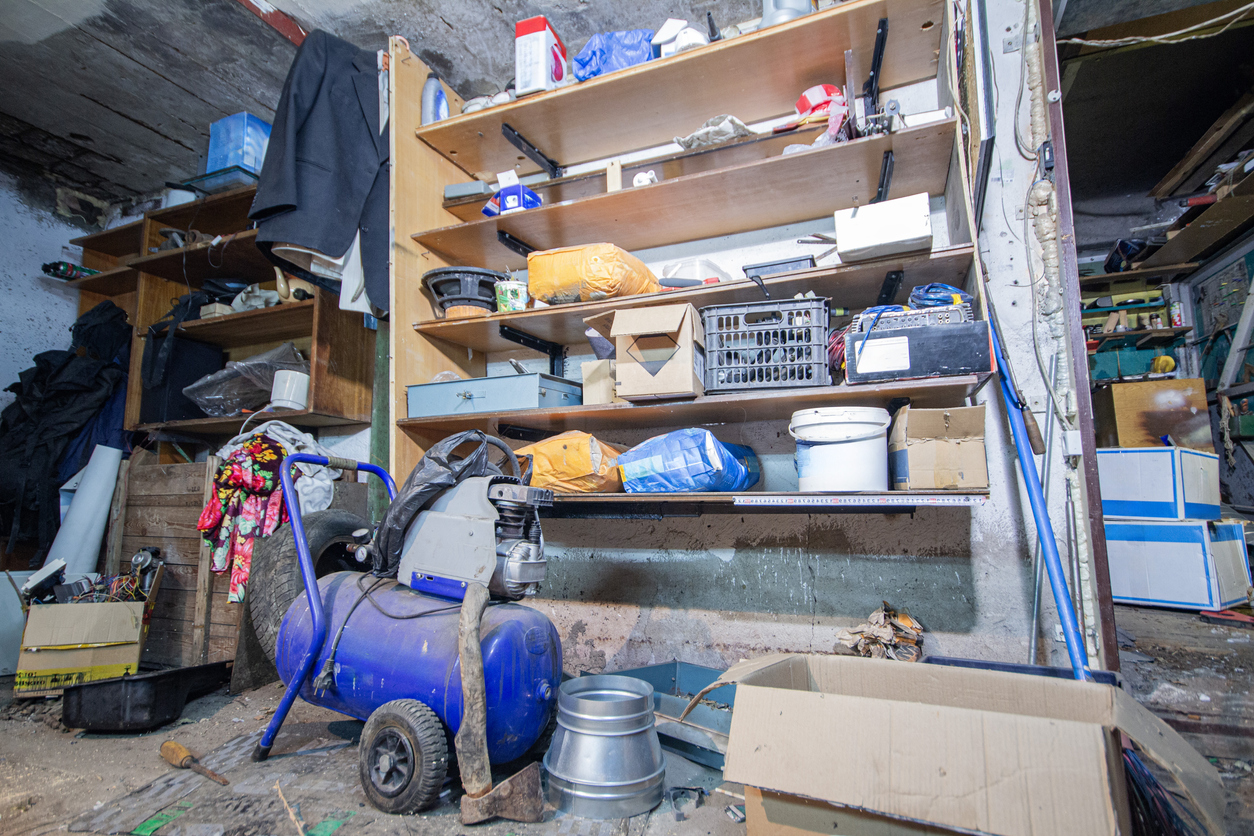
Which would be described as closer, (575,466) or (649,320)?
(649,320)

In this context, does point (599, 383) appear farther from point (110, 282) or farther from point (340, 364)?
point (110, 282)

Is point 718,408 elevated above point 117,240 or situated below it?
below

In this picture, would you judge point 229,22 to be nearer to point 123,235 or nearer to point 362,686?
point 123,235

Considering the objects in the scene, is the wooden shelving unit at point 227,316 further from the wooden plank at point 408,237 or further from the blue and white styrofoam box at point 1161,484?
the blue and white styrofoam box at point 1161,484

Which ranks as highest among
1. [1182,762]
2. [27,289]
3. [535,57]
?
[535,57]

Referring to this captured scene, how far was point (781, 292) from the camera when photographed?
1851 millimetres

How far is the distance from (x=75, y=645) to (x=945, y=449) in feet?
10.5

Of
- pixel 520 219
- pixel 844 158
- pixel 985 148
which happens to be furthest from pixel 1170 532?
pixel 520 219

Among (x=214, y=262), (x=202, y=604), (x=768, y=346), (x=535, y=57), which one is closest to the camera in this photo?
(x=768, y=346)

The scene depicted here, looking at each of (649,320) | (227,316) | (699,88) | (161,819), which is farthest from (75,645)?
(699,88)

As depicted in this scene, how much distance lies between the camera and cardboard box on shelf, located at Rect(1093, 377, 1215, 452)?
12.0 feet

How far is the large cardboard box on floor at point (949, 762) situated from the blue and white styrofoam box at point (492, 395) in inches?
51.2

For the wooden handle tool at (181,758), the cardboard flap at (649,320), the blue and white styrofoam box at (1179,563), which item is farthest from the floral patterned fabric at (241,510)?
the blue and white styrofoam box at (1179,563)

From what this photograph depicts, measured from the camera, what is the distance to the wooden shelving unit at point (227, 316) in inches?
107
